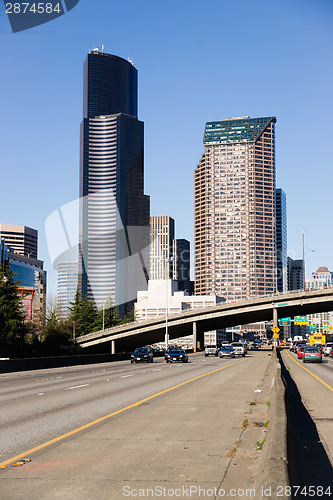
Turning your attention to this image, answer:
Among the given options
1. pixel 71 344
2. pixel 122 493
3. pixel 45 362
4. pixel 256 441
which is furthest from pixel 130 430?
pixel 71 344

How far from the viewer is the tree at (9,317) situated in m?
77.3

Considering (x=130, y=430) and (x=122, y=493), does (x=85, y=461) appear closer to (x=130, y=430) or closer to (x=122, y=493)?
(x=122, y=493)

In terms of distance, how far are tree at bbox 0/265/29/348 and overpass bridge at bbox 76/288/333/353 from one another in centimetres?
3790

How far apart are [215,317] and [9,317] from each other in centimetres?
4661

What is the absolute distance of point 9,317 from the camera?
258 feet

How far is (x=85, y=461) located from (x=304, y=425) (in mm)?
6448

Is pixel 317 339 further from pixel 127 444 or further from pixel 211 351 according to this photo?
pixel 127 444

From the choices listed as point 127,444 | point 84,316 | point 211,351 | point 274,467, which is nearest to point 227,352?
point 211,351

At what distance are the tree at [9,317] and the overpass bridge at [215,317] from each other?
3790 centimetres

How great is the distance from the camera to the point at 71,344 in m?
92.8

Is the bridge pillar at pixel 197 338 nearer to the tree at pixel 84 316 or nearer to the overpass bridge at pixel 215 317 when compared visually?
the overpass bridge at pixel 215 317

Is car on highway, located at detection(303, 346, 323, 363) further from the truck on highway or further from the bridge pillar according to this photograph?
the truck on highway

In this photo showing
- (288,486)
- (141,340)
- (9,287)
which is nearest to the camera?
(288,486)

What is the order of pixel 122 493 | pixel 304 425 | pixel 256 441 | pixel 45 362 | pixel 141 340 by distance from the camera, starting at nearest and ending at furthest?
pixel 122 493, pixel 256 441, pixel 304 425, pixel 45 362, pixel 141 340
